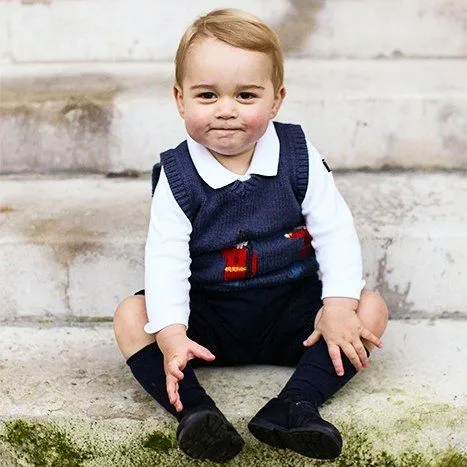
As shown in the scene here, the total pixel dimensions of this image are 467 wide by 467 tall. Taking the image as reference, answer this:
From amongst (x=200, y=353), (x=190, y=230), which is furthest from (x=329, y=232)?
(x=200, y=353)

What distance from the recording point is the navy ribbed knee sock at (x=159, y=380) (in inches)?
74.5

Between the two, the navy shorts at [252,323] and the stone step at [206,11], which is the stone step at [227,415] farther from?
the stone step at [206,11]

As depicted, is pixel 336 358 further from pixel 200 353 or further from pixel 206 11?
pixel 206 11

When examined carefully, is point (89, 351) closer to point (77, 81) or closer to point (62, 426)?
point (62, 426)

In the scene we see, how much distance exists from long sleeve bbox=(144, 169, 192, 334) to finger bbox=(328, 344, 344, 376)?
0.32 metres

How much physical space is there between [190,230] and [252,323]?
0.88ft

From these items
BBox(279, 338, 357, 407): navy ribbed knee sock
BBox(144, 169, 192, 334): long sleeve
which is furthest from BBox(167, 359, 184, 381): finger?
BBox(279, 338, 357, 407): navy ribbed knee sock

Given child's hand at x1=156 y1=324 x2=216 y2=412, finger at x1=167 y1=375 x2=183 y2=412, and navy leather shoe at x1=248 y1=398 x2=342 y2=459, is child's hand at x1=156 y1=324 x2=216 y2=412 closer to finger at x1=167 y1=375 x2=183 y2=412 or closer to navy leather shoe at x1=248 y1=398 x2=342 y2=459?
finger at x1=167 y1=375 x2=183 y2=412

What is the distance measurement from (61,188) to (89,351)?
62cm

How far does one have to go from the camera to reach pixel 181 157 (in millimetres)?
2021

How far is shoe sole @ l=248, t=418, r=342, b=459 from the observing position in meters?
1.73

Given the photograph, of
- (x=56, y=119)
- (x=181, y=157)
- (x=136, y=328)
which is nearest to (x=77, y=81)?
(x=56, y=119)

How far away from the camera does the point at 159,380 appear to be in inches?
76.4

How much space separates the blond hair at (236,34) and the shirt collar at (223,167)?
0.49ft
